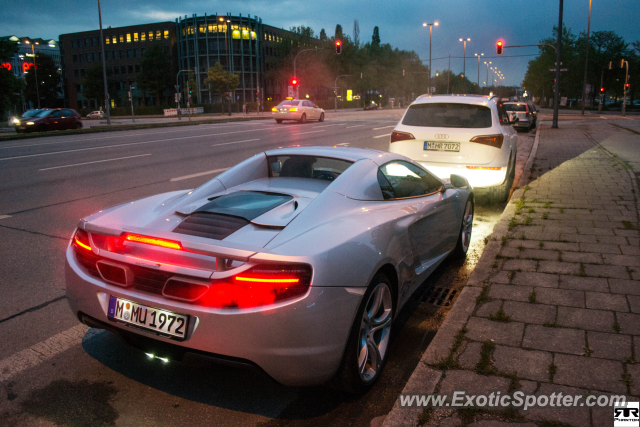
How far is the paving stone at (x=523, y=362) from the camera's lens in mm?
2930

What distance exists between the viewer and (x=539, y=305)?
3920mm

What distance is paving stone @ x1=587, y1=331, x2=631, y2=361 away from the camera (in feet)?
10.2

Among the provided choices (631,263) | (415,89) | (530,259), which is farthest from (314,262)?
(415,89)

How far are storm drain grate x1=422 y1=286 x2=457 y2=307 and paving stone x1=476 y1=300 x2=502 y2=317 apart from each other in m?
0.43

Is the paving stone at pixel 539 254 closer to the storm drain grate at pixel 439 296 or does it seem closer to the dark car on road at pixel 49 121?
the storm drain grate at pixel 439 296

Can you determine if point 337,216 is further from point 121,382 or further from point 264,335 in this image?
point 121,382

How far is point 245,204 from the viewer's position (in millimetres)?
3193

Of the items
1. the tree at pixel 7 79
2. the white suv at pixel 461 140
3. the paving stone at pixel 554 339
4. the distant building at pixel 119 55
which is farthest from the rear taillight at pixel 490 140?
the distant building at pixel 119 55

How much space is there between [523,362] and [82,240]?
2698 millimetres

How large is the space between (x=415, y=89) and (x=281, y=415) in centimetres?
12504

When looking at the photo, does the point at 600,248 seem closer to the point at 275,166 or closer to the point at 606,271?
the point at 606,271

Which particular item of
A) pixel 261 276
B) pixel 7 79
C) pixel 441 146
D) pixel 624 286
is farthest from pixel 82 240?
pixel 7 79

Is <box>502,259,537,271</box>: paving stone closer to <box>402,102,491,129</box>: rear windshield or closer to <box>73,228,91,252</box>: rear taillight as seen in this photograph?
<box>402,102,491,129</box>: rear windshield

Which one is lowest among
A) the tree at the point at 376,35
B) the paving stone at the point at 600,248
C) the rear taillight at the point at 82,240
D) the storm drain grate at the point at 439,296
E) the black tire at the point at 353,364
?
the storm drain grate at the point at 439,296
